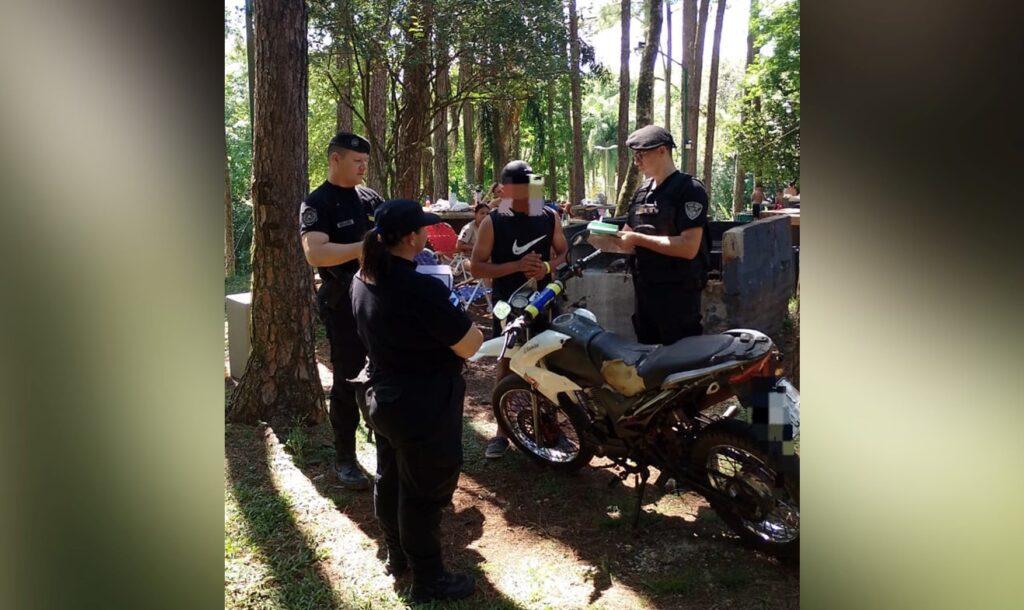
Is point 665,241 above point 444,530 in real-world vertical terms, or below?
above

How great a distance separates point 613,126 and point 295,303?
2088 inches

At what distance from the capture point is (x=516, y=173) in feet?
14.2

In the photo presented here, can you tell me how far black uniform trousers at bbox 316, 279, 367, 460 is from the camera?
397 centimetres

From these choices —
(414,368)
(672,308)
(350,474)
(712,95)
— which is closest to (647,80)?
(672,308)

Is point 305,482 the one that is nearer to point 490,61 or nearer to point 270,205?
point 270,205

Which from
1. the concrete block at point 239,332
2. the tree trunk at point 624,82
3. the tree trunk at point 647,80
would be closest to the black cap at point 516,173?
the concrete block at point 239,332

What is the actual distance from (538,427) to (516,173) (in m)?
1.50

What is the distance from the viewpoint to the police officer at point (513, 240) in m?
4.31

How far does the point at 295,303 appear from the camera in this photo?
17.1 feet

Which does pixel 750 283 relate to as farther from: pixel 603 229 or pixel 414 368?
pixel 414 368

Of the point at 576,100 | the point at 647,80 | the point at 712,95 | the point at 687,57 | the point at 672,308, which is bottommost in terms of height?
the point at 672,308

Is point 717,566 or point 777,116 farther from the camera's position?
point 777,116
